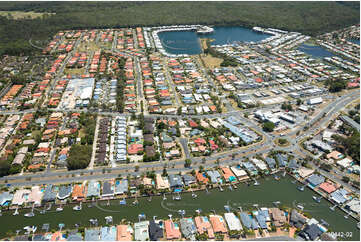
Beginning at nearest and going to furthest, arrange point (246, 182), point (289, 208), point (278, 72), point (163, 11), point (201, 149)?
1. point (289, 208)
2. point (246, 182)
3. point (201, 149)
4. point (278, 72)
5. point (163, 11)

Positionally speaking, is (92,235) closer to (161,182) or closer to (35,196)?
(35,196)

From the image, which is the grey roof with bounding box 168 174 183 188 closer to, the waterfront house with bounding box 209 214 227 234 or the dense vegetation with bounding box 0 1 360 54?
the waterfront house with bounding box 209 214 227 234

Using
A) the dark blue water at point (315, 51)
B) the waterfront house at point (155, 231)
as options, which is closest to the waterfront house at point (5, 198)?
the waterfront house at point (155, 231)

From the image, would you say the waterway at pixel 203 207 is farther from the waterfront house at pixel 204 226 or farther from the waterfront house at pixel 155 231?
the waterfront house at pixel 155 231

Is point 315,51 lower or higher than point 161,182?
higher

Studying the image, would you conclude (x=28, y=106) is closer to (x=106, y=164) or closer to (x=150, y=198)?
(x=106, y=164)

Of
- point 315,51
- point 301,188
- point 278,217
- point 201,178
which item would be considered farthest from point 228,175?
point 315,51

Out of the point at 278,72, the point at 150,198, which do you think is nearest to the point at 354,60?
the point at 278,72

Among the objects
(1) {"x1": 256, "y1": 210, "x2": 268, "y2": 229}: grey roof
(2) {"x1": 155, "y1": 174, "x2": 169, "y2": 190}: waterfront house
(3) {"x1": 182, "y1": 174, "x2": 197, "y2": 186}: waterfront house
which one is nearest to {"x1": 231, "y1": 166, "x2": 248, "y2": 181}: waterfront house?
(1) {"x1": 256, "y1": 210, "x2": 268, "y2": 229}: grey roof
